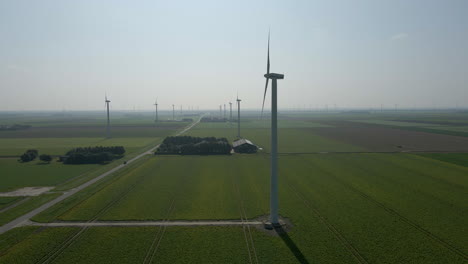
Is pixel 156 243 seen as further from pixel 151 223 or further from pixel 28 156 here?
pixel 28 156

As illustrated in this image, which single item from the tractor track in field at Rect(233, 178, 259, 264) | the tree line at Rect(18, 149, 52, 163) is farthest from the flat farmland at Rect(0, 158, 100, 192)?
the tractor track in field at Rect(233, 178, 259, 264)

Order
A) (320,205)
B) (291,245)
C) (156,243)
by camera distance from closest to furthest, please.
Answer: (291,245)
(156,243)
(320,205)

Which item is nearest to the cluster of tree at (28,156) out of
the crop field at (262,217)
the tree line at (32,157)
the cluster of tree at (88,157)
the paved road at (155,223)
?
the tree line at (32,157)

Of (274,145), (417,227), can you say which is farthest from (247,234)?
(417,227)

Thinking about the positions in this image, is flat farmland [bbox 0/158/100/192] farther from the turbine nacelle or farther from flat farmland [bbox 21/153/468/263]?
the turbine nacelle

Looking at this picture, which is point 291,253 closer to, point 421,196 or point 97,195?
point 421,196

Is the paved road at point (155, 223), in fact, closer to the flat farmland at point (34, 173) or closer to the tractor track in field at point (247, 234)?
the tractor track in field at point (247, 234)

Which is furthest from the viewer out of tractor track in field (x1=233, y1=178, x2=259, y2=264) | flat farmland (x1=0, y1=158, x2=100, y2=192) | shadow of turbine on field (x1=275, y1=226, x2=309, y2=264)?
flat farmland (x1=0, y1=158, x2=100, y2=192)
